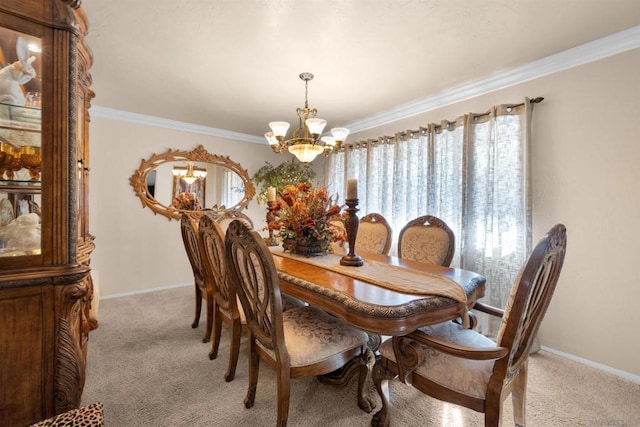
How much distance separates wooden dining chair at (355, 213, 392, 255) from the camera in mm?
2775

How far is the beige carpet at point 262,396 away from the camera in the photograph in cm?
162

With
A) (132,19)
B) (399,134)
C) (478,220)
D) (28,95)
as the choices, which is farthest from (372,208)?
(28,95)

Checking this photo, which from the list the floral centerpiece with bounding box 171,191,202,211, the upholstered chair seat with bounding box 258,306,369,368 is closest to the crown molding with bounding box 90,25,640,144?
the floral centerpiece with bounding box 171,191,202,211

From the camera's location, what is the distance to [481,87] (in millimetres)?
2861

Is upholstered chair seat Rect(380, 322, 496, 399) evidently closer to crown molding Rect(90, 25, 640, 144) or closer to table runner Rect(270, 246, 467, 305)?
table runner Rect(270, 246, 467, 305)

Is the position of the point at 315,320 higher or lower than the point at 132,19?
lower

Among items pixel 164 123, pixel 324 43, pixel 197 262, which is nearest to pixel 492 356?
pixel 324 43

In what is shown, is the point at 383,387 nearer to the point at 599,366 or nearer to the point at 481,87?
the point at 599,366

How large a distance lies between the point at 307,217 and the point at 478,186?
5.97 feet

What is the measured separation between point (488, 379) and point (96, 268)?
4368mm

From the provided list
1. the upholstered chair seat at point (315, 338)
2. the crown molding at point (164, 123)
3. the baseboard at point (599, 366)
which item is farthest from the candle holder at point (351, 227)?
the crown molding at point (164, 123)

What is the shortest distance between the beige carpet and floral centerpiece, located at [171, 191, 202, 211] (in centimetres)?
215

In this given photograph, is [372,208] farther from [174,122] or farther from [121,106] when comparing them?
[121,106]

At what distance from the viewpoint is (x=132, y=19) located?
1.93 meters
